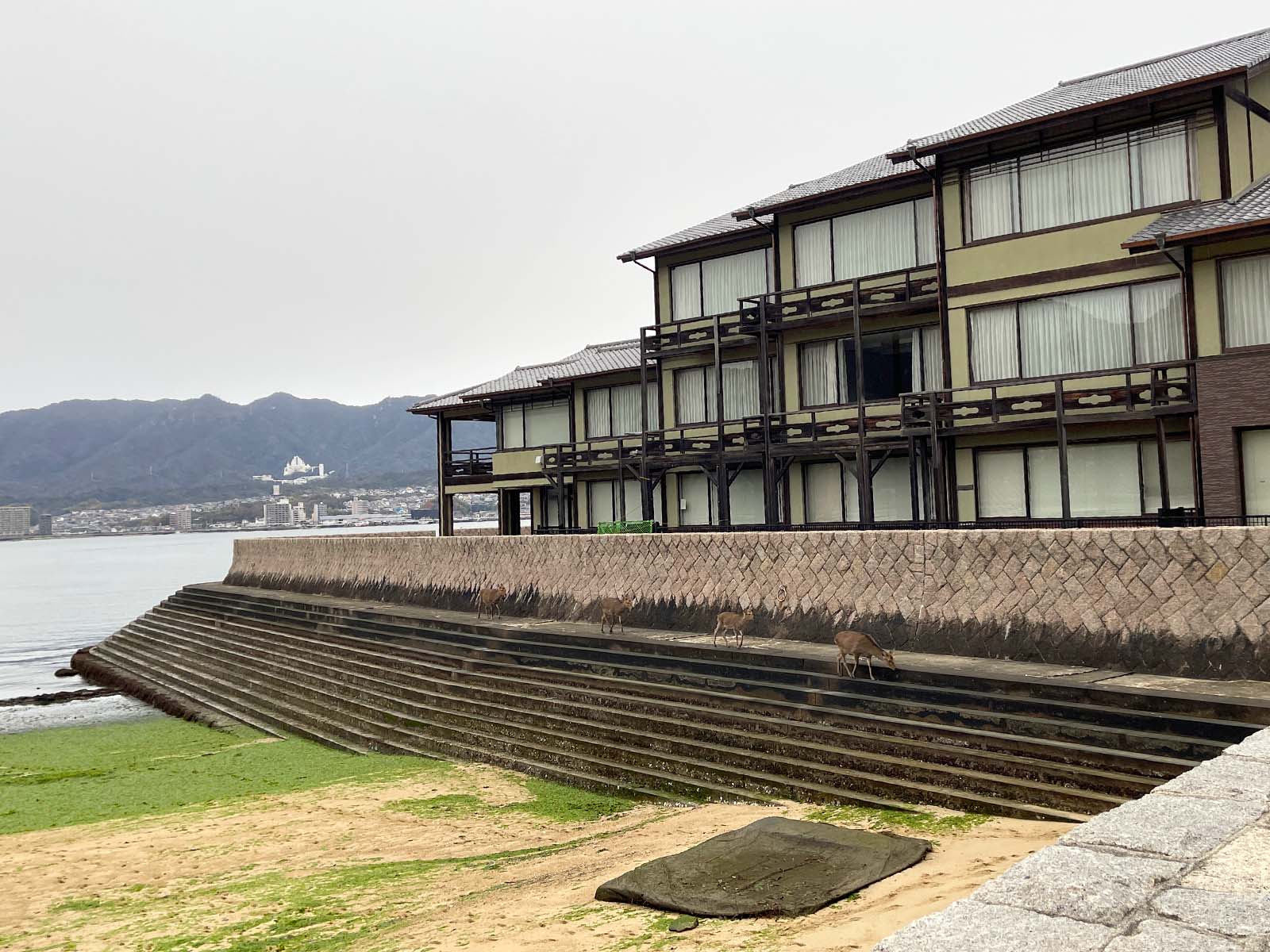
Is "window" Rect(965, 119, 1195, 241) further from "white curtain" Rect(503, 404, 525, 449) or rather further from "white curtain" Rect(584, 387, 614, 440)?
"white curtain" Rect(503, 404, 525, 449)

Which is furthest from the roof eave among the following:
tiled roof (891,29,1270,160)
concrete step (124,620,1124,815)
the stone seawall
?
concrete step (124,620,1124,815)

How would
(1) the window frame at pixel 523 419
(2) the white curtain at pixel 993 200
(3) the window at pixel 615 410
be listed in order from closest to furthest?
(2) the white curtain at pixel 993 200 < (3) the window at pixel 615 410 < (1) the window frame at pixel 523 419

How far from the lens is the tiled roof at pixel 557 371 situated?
123 feet

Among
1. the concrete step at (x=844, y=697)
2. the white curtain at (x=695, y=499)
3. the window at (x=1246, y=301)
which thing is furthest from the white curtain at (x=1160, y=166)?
the white curtain at (x=695, y=499)

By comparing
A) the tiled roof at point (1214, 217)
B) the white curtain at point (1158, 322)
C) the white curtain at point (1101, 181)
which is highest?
the white curtain at point (1101, 181)

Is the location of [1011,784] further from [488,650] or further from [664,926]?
[488,650]

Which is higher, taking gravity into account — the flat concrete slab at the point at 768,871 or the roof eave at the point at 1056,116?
the roof eave at the point at 1056,116

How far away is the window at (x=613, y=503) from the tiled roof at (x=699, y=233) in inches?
316

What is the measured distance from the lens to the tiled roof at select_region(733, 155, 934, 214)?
2773cm

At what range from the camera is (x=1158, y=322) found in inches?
873

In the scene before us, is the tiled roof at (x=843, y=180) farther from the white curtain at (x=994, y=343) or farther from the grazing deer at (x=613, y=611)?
the grazing deer at (x=613, y=611)

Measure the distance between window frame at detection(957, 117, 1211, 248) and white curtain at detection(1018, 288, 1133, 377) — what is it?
5.37 feet

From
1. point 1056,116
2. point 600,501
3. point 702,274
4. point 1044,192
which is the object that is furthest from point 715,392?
point 1056,116

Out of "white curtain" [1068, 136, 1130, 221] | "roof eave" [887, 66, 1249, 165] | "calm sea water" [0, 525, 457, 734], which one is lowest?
"calm sea water" [0, 525, 457, 734]
